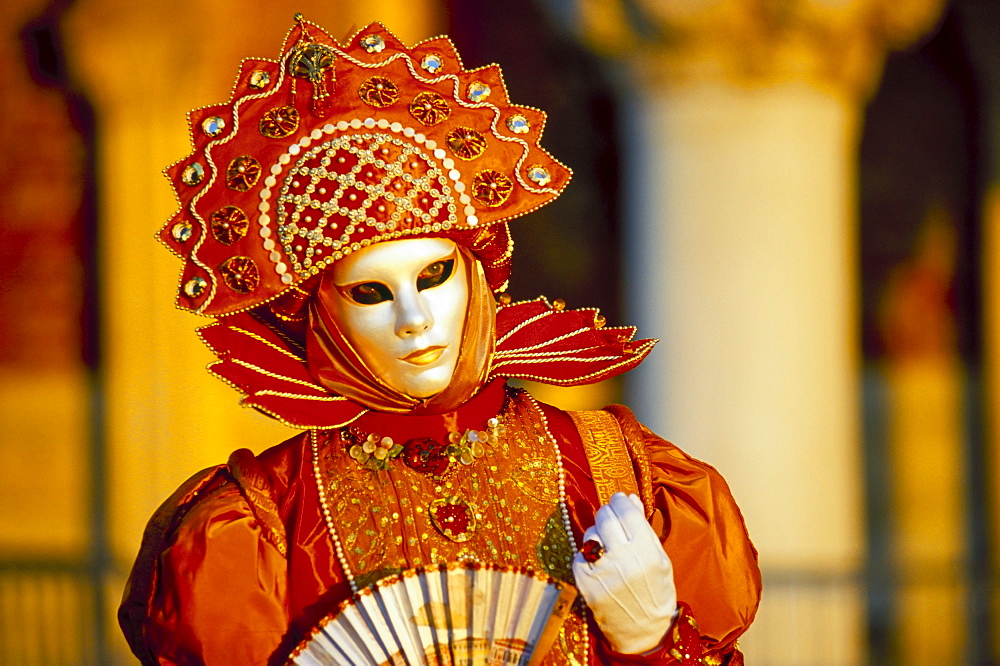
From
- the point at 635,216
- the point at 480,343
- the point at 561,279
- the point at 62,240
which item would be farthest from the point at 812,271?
the point at 480,343

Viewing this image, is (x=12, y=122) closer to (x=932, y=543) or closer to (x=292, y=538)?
(x=932, y=543)

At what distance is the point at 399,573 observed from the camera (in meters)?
2.18

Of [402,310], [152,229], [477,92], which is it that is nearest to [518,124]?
[477,92]

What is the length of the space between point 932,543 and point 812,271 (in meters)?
1.28

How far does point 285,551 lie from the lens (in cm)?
229

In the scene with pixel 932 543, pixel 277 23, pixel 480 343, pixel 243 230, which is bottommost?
pixel 932 543

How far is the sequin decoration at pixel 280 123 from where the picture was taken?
90.4 inches

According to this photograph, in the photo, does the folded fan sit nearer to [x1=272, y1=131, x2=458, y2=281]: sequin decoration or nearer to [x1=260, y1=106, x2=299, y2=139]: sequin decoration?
[x1=272, y1=131, x2=458, y2=281]: sequin decoration

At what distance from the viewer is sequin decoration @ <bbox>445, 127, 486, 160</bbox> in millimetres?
2326

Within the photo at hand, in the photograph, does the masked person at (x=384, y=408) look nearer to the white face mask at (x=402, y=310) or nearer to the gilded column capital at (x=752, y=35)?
the white face mask at (x=402, y=310)

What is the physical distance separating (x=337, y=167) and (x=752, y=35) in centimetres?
318

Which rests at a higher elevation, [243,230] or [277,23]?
[277,23]

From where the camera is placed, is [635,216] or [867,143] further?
[867,143]

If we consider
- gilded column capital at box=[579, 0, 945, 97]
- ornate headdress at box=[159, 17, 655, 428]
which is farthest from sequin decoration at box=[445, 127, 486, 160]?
gilded column capital at box=[579, 0, 945, 97]
